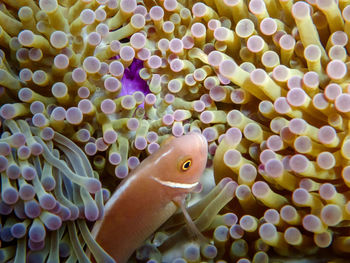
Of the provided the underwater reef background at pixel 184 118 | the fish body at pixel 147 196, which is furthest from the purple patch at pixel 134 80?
the fish body at pixel 147 196

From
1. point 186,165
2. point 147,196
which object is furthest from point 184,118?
point 147,196

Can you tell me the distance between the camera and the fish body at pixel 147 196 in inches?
57.9

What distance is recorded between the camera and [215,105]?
171cm

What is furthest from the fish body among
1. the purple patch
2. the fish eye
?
the purple patch

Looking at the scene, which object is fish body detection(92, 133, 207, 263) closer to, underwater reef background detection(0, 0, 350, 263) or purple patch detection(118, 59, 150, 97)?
underwater reef background detection(0, 0, 350, 263)

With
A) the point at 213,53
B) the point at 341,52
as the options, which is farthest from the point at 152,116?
the point at 341,52

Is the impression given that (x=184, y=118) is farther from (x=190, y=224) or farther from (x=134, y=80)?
(x=190, y=224)

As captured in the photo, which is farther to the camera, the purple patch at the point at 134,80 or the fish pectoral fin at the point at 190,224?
the purple patch at the point at 134,80

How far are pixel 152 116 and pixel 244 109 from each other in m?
0.43

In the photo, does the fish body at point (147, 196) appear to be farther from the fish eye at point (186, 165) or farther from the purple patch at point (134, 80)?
the purple patch at point (134, 80)

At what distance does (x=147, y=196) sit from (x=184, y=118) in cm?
40

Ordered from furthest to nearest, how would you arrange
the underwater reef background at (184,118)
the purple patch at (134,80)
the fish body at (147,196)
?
the purple patch at (134,80), the fish body at (147,196), the underwater reef background at (184,118)

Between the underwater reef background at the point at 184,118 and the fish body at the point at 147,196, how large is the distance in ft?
0.23

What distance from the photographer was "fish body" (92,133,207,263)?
57.9 inches
